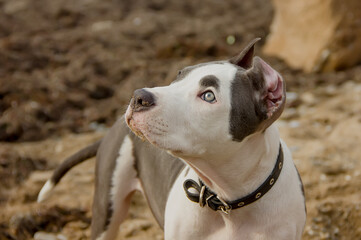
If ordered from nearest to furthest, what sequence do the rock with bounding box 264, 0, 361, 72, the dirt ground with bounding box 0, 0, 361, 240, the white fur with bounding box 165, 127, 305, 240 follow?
1. the white fur with bounding box 165, 127, 305, 240
2. the dirt ground with bounding box 0, 0, 361, 240
3. the rock with bounding box 264, 0, 361, 72

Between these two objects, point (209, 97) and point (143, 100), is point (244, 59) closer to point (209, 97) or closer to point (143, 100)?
point (209, 97)

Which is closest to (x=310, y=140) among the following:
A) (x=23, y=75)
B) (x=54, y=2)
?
(x=23, y=75)

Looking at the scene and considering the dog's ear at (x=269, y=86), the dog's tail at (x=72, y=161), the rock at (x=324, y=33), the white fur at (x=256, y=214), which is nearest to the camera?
the dog's ear at (x=269, y=86)

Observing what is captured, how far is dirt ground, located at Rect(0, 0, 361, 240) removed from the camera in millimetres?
3770

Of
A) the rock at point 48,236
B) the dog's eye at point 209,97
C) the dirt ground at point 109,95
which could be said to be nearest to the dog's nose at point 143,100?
the dog's eye at point 209,97

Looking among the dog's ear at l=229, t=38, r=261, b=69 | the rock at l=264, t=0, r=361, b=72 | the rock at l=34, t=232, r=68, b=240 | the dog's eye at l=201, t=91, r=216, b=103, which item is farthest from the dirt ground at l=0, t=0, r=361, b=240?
the dog's eye at l=201, t=91, r=216, b=103

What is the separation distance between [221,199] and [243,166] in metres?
0.18

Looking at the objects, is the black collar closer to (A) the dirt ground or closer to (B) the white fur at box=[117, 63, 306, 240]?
(B) the white fur at box=[117, 63, 306, 240]

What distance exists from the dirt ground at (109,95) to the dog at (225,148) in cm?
125

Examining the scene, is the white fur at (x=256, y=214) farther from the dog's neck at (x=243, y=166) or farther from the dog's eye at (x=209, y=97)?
the dog's eye at (x=209, y=97)

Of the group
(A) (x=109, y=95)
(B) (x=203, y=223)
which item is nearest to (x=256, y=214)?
(B) (x=203, y=223)

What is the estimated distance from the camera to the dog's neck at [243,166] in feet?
7.07

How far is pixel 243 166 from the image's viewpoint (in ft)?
7.13

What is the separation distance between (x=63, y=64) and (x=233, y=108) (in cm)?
538
